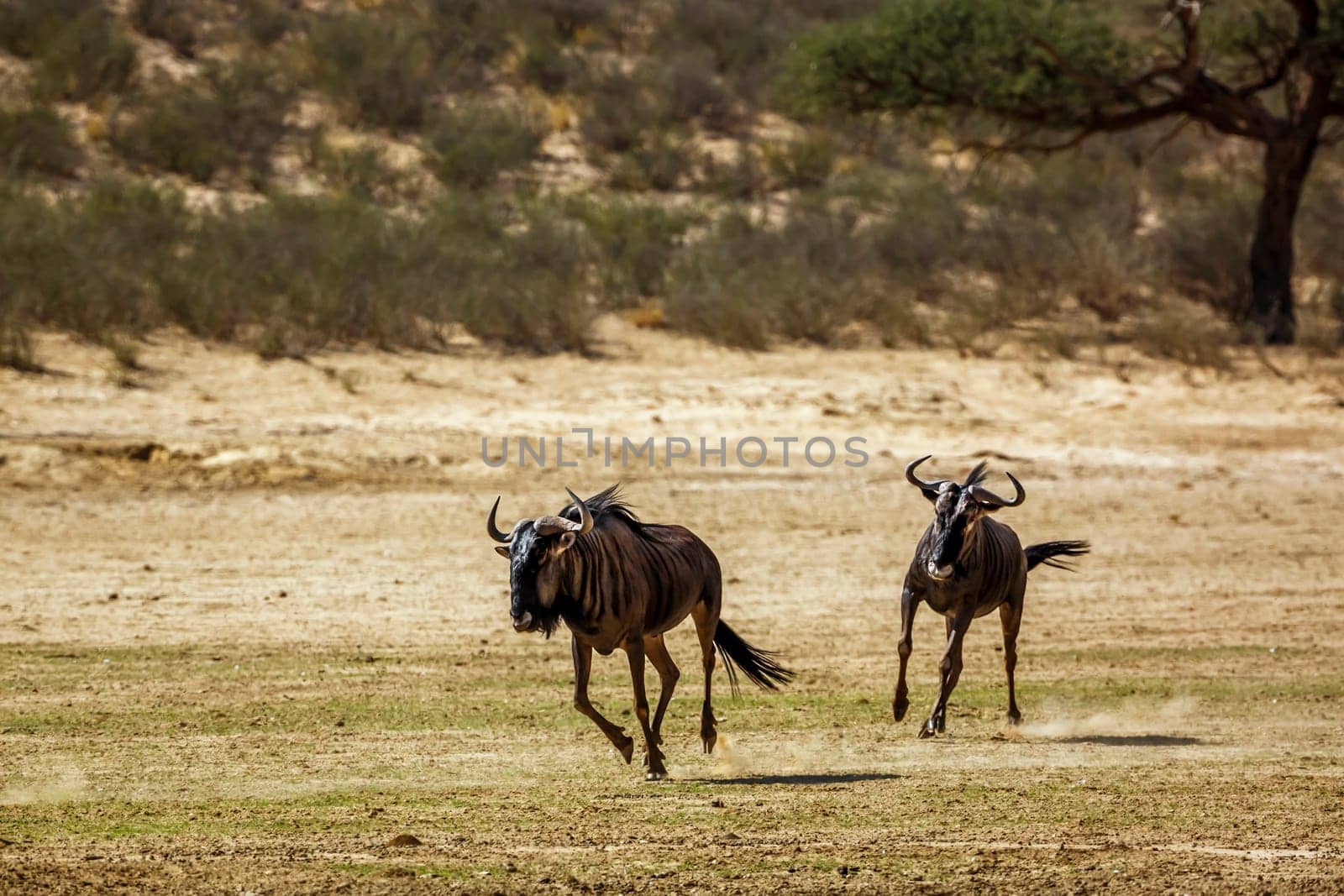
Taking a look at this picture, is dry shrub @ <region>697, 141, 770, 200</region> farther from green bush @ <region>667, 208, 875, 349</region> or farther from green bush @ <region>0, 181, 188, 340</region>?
green bush @ <region>0, 181, 188, 340</region>

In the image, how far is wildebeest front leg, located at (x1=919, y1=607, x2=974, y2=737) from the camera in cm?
1007

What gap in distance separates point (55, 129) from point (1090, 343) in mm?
17410

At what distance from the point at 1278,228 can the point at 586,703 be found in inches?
850

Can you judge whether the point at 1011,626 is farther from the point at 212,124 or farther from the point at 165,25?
the point at 165,25

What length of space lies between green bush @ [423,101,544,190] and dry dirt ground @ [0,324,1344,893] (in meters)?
9.28

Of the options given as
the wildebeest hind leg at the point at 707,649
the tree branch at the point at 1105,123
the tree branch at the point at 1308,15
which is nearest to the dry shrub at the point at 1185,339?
the tree branch at the point at 1105,123

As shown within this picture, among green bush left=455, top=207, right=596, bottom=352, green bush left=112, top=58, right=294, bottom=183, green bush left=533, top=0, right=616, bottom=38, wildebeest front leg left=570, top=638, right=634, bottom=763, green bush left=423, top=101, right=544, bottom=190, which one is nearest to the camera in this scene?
wildebeest front leg left=570, top=638, right=634, bottom=763

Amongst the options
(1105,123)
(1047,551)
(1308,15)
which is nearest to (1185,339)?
(1105,123)

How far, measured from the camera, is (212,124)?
3188 cm

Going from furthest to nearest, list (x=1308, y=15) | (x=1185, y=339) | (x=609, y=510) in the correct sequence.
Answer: (x=1308, y=15), (x=1185, y=339), (x=609, y=510)

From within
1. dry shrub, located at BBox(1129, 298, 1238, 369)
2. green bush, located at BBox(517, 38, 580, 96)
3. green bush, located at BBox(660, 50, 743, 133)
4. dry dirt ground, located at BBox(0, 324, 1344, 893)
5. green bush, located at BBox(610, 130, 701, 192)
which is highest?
green bush, located at BBox(517, 38, 580, 96)

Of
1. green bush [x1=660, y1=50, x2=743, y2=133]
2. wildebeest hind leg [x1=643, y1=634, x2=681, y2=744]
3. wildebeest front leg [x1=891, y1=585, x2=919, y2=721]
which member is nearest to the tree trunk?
green bush [x1=660, y1=50, x2=743, y2=133]

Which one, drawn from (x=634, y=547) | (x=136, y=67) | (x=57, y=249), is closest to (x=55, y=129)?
(x=136, y=67)

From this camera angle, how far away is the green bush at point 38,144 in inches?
1142
